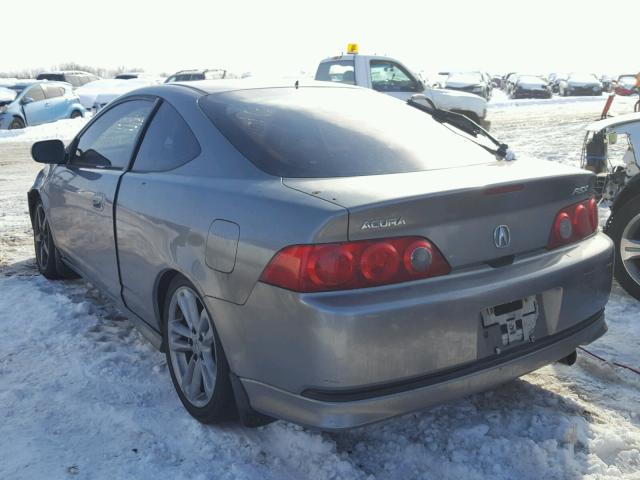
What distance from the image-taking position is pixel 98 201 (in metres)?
3.85

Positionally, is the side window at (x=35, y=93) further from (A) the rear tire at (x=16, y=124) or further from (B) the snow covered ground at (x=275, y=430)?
(B) the snow covered ground at (x=275, y=430)

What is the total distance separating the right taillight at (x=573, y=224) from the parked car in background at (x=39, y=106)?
19403 mm

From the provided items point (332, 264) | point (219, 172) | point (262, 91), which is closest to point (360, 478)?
point (332, 264)

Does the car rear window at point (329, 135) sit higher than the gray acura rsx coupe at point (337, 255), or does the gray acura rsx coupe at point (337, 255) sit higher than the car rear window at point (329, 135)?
the car rear window at point (329, 135)

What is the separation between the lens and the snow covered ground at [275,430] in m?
2.69

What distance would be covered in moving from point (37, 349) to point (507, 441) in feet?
8.95

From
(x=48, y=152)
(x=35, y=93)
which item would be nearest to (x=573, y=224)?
(x=48, y=152)

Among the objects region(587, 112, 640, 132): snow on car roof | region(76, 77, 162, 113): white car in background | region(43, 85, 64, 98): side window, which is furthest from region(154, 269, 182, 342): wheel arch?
region(76, 77, 162, 113): white car in background

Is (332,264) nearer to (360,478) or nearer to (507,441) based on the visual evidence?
(360,478)

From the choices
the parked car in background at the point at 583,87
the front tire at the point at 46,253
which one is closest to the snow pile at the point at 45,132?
the front tire at the point at 46,253

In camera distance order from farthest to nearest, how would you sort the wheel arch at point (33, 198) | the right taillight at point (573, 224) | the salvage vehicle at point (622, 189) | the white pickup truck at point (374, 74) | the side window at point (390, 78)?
the side window at point (390, 78), the white pickup truck at point (374, 74), the wheel arch at point (33, 198), the salvage vehicle at point (622, 189), the right taillight at point (573, 224)

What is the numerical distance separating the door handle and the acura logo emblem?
91.5 inches

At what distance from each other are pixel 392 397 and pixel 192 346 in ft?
3.77

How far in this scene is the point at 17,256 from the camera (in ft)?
19.7
